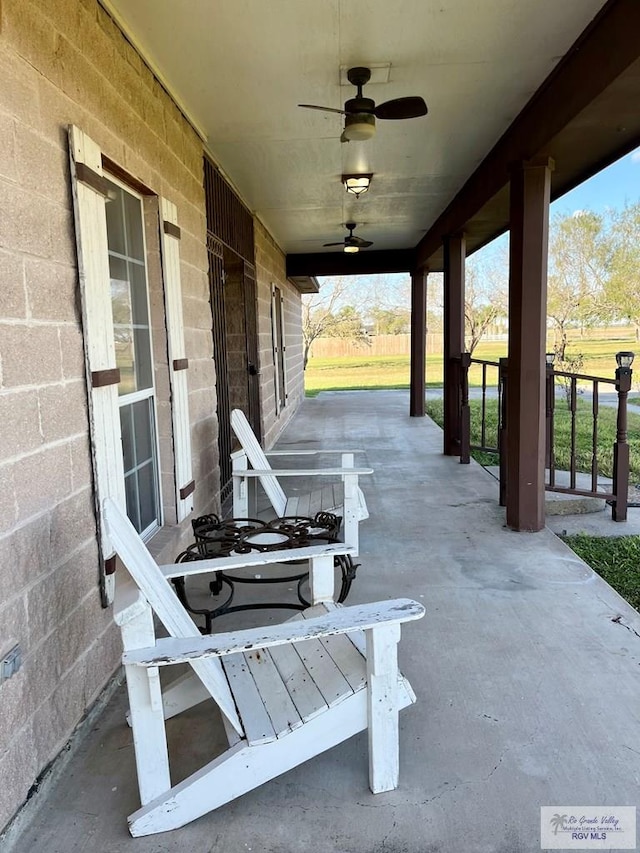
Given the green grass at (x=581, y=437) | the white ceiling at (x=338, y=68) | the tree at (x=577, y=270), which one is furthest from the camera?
the tree at (x=577, y=270)

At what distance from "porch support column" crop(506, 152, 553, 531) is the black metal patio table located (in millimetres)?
1533

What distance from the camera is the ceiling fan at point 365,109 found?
9.96 feet

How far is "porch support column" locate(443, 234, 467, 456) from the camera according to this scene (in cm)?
654

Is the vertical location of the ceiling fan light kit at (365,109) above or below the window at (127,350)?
above

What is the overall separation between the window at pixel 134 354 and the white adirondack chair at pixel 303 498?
2.13ft

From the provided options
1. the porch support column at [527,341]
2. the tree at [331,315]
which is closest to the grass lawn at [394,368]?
the tree at [331,315]

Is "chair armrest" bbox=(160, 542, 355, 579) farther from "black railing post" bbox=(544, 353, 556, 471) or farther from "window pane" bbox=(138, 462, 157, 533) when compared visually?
"black railing post" bbox=(544, 353, 556, 471)

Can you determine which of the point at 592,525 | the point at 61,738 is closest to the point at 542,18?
the point at 592,525

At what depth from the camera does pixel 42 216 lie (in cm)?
189

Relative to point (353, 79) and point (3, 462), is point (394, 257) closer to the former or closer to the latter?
point (353, 79)

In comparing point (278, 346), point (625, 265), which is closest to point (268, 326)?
point (278, 346)

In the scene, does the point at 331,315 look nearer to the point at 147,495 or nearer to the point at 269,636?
the point at 147,495

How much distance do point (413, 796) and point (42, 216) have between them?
2068 mm

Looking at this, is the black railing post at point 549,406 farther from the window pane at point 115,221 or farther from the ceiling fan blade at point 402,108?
the window pane at point 115,221
